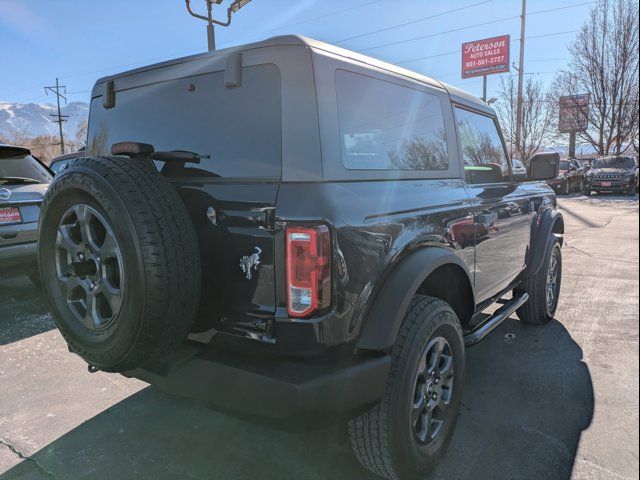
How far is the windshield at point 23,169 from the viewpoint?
4.96m

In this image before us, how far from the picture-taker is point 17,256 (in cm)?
453

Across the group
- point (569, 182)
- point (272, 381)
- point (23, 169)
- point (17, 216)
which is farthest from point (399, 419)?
point (569, 182)

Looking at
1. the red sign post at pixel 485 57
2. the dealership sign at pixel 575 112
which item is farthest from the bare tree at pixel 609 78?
the red sign post at pixel 485 57

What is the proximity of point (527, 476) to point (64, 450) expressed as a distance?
2.51m

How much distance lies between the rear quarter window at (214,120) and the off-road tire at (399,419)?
3.08 ft

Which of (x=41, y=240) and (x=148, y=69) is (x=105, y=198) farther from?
(x=148, y=69)

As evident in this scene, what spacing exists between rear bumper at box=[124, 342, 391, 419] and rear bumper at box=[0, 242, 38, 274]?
329 centimetres

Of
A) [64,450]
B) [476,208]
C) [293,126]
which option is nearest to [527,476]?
[476,208]

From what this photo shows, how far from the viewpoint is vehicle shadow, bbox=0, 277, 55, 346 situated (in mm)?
4359

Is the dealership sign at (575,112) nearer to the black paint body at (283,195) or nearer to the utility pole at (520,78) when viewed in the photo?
the utility pole at (520,78)

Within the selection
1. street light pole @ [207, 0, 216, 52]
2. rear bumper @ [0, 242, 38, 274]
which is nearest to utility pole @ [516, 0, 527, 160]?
street light pole @ [207, 0, 216, 52]

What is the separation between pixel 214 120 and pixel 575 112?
3164 centimetres

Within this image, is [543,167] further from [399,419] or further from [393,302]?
[399,419]

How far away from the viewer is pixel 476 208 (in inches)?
112
